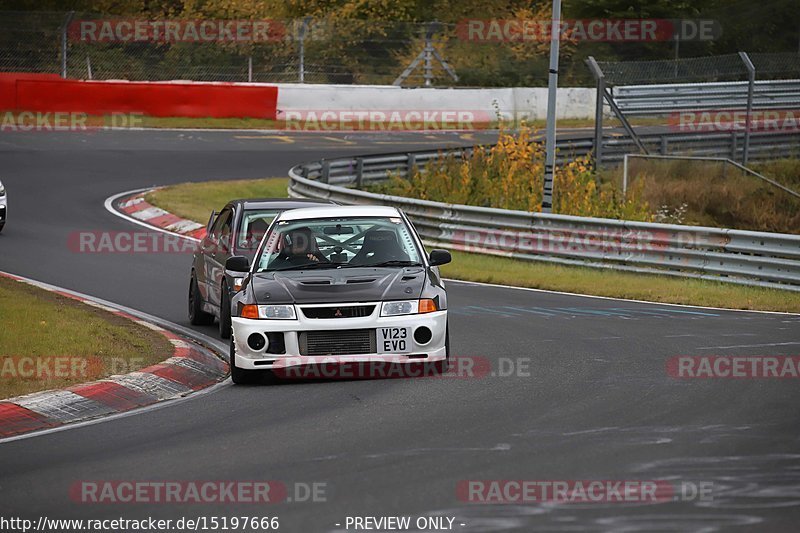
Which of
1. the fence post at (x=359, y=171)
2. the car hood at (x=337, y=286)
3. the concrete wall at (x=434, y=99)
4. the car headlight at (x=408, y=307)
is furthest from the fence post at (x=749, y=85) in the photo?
the car headlight at (x=408, y=307)

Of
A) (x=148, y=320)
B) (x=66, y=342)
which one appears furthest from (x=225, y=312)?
(x=148, y=320)

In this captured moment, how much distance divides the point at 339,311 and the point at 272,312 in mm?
575

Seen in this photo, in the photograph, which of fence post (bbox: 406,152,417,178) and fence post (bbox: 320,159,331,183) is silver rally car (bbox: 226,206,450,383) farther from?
fence post (bbox: 406,152,417,178)

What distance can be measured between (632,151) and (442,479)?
95.1ft

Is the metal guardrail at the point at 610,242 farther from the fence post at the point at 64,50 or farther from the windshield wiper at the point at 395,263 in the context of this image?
the fence post at the point at 64,50

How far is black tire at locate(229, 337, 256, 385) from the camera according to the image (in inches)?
456

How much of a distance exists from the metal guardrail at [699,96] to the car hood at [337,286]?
729 inches

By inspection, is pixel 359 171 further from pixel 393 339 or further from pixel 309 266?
pixel 393 339

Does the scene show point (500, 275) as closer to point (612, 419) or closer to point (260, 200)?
point (260, 200)

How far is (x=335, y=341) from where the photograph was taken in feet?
36.8

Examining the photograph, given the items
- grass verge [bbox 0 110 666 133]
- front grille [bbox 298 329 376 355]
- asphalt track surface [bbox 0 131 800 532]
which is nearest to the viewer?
asphalt track surface [bbox 0 131 800 532]

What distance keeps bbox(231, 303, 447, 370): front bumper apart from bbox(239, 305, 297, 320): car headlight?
5 centimetres

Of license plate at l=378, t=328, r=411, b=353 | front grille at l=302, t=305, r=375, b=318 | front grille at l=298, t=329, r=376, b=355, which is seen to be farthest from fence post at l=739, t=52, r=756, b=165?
front grille at l=298, t=329, r=376, b=355

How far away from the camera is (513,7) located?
2256 inches
